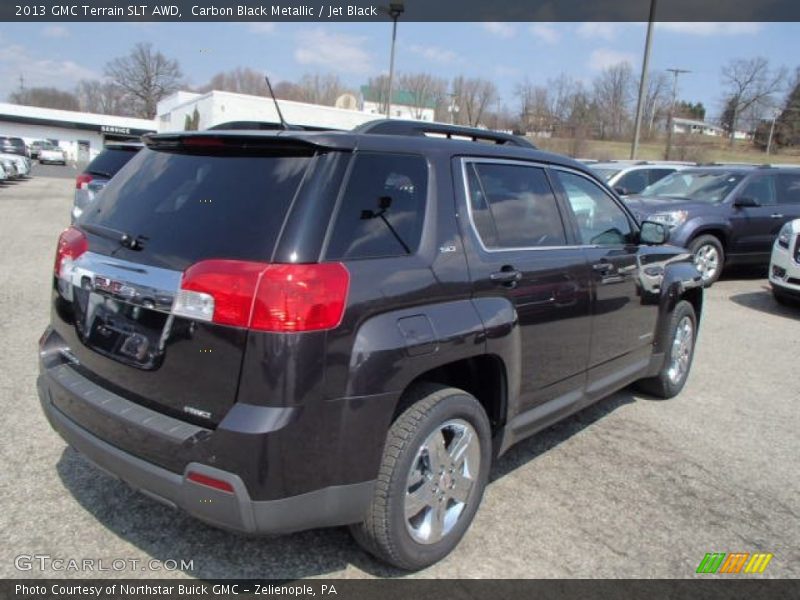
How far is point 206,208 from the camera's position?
2.52 m

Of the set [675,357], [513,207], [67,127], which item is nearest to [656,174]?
[675,357]

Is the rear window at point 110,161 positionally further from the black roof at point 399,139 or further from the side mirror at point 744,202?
the side mirror at point 744,202

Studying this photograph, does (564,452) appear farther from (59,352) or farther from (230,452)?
(59,352)

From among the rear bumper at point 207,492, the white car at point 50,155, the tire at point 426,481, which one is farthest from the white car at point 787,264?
the white car at point 50,155

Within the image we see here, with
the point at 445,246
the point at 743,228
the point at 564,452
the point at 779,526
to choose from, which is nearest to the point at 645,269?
the point at 564,452

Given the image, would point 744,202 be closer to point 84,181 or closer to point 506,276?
point 506,276

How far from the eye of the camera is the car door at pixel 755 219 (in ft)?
33.3

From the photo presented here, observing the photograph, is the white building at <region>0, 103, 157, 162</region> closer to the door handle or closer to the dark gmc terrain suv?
the dark gmc terrain suv

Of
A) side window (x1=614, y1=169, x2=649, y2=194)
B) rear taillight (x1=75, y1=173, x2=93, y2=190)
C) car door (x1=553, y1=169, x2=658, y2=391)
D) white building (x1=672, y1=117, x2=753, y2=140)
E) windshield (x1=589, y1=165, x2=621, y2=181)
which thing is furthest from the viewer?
white building (x1=672, y1=117, x2=753, y2=140)

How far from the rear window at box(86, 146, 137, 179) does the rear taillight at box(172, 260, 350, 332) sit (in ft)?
26.9

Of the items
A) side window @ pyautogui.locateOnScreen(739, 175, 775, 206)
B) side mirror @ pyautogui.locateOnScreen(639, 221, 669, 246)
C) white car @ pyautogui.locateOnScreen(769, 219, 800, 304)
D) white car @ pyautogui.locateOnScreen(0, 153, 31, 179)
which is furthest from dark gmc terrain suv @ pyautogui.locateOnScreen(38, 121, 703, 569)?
white car @ pyautogui.locateOnScreen(0, 153, 31, 179)

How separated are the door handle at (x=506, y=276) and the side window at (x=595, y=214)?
946 mm

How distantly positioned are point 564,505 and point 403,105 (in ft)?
227

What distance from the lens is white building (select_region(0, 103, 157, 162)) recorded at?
63.9 metres
